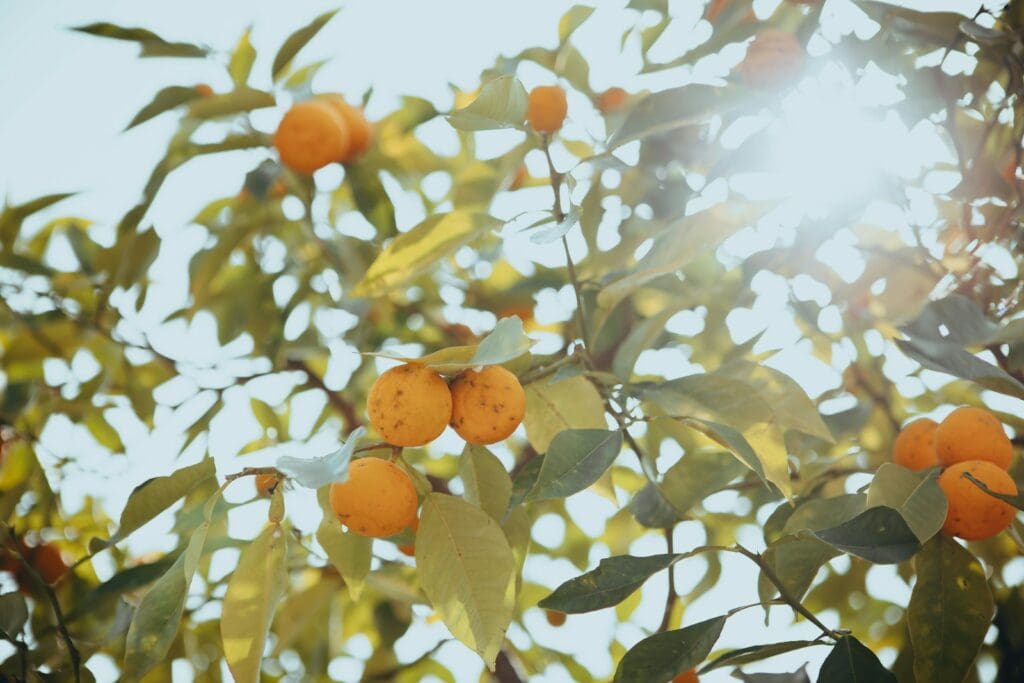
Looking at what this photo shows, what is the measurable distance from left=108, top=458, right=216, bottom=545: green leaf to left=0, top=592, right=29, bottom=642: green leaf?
29cm

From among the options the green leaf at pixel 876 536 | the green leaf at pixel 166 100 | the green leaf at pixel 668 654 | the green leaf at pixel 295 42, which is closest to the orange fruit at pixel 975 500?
the green leaf at pixel 876 536

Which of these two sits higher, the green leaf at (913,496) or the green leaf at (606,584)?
the green leaf at (913,496)

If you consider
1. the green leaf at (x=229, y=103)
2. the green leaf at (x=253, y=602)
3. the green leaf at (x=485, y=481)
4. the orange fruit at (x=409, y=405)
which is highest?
the green leaf at (x=229, y=103)

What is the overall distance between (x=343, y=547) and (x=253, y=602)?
132 mm

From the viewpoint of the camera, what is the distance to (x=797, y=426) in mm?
953

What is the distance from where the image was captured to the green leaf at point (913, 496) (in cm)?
84

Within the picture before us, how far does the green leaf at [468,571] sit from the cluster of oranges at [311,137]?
0.74m

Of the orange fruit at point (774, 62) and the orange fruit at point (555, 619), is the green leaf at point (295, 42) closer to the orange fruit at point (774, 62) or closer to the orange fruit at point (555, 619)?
the orange fruit at point (774, 62)

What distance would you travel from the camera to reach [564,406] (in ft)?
3.16

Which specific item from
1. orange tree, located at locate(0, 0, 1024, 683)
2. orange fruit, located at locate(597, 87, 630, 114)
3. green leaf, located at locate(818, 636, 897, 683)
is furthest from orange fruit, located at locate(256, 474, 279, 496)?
orange fruit, located at locate(597, 87, 630, 114)

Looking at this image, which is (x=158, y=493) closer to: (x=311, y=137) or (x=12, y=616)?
(x=12, y=616)

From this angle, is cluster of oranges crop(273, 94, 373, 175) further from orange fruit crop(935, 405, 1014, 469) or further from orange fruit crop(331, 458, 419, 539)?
orange fruit crop(935, 405, 1014, 469)

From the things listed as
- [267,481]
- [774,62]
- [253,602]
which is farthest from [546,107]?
[253,602]

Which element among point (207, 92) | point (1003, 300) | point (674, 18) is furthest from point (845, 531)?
point (207, 92)
